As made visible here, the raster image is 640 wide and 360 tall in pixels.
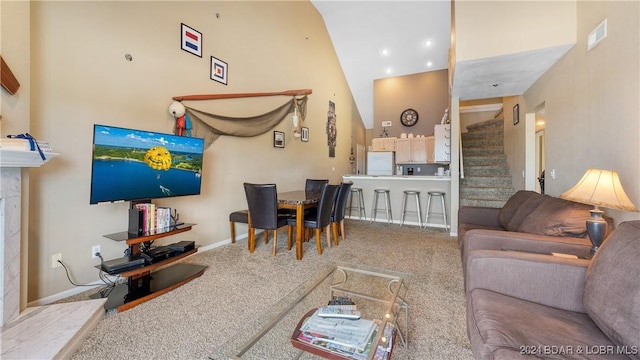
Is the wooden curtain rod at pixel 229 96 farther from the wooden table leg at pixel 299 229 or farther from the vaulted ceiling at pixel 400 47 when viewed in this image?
the vaulted ceiling at pixel 400 47

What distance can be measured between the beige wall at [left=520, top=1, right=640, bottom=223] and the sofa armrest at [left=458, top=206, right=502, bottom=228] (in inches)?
26.3

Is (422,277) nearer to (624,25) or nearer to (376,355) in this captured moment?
(376,355)

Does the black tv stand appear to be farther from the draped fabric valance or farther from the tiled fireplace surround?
the draped fabric valance

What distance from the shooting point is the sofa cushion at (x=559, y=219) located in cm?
183

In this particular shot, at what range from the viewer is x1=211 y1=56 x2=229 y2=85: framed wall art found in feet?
11.0

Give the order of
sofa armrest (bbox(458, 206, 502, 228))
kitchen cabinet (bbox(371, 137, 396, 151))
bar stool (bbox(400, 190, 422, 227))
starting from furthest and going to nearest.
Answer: kitchen cabinet (bbox(371, 137, 396, 151)), bar stool (bbox(400, 190, 422, 227)), sofa armrest (bbox(458, 206, 502, 228))

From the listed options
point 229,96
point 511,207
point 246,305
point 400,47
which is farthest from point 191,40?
point 400,47

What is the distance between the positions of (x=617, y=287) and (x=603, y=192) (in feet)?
2.65

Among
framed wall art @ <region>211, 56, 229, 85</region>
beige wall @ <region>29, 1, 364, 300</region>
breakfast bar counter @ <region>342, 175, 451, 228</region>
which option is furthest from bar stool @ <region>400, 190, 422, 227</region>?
framed wall art @ <region>211, 56, 229, 85</region>

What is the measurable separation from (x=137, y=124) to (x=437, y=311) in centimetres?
325

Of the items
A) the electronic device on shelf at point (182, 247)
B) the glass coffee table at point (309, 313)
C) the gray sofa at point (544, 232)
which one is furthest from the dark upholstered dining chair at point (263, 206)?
the gray sofa at point (544, 232)

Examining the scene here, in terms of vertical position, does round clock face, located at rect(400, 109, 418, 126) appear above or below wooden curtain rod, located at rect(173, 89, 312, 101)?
above

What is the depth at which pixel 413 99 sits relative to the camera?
749cm

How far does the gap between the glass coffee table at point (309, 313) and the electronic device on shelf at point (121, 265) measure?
1.14m
